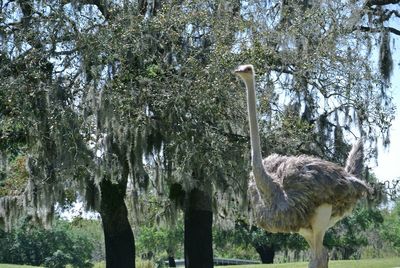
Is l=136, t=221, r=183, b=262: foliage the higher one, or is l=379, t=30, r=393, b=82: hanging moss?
l=379, t=30, r=393, b=82: hanging moss

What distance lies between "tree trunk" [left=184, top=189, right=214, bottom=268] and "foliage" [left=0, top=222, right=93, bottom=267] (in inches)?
1031

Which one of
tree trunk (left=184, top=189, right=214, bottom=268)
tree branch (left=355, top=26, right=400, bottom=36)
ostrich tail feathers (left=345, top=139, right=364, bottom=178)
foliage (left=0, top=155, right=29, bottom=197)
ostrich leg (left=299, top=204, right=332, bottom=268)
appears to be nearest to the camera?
ostrich leg (left=299, top=204, right=332, bottom=268)

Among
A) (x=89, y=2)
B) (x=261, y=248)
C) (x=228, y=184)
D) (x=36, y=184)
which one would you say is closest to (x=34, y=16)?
(x=89, y=2)

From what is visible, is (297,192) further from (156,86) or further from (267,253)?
(267,253)

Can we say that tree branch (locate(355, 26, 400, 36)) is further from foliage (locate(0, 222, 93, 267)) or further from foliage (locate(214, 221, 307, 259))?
foliage (locate(0, 222, 93, 267))

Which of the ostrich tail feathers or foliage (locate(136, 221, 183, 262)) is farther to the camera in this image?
foliage (locate(136, 221, 183, 262))

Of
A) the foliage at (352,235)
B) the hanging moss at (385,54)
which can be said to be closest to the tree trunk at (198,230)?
the hanging moss at (385,54)

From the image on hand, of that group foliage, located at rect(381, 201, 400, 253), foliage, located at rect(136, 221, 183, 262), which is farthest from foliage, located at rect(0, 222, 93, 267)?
foliage, located at rect(381, 201, 400, 253)

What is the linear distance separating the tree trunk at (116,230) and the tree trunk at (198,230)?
1363 millimetres

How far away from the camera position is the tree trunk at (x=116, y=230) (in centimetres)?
1683

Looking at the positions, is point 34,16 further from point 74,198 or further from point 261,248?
point 261,248

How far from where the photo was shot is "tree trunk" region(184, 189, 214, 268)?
Answer: 17.6 metres

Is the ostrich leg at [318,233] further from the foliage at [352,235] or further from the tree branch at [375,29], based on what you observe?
the foliage at [352,235]

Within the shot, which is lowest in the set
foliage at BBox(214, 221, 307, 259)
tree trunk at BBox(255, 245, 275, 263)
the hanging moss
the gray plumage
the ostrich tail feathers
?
the gray plumage
